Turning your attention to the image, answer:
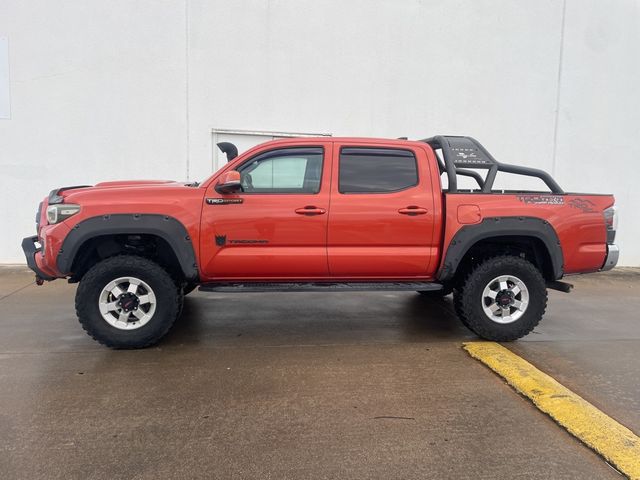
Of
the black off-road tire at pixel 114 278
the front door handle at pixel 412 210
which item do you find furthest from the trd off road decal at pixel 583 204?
the black off-road tire at pixel 114 278

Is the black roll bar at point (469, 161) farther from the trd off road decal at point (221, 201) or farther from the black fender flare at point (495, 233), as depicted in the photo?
the trd off road decal at point (221, 201)

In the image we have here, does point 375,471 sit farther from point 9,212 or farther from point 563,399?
point 9,212

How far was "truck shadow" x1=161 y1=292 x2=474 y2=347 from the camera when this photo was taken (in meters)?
4.61

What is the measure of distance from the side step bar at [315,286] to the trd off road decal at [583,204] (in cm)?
153

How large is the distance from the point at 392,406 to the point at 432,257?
5.57ft

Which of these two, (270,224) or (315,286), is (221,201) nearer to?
(270,224)

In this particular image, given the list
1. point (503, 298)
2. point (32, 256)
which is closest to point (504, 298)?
point (503, 298)

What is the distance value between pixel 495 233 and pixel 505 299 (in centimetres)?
67

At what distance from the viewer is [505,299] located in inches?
175

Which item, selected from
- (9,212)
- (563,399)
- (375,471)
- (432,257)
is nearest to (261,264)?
(432,257)

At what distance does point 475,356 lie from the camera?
4.09m

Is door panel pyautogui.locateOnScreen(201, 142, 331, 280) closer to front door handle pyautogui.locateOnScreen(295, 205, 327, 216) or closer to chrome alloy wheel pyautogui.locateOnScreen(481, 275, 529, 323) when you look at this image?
front door handle pyautogui.locateOnScreen(295, 205, 327, 216)

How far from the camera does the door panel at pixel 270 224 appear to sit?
4168 millimetres

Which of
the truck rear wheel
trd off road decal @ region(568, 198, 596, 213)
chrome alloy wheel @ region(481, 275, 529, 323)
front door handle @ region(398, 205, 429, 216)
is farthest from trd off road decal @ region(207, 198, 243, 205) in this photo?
trd off road decal @ region(568, 198, 596, 213)
